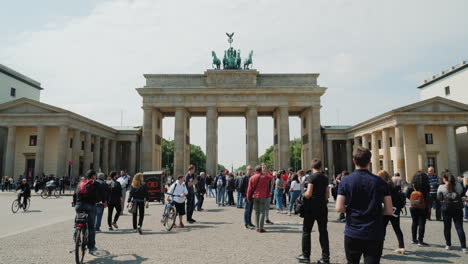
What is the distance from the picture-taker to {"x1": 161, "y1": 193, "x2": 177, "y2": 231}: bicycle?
10677mm

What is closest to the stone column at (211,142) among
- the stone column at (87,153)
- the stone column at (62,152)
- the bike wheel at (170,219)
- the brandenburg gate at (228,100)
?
the brandenburg gate at (228,100)

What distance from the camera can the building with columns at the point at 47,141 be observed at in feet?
121

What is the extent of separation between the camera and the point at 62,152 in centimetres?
3662

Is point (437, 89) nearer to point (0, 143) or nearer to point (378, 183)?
point (378, 183)

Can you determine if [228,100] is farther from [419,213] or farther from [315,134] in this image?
[419,213]

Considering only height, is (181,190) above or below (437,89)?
below

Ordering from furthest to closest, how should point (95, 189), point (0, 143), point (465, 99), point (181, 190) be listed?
point (465, 99) < point (0, 143) < point (181, 190) < point (95, 189)

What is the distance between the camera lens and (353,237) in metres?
3.87

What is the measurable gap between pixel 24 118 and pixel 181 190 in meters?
34.8

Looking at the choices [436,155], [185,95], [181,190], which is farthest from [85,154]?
[436,155]

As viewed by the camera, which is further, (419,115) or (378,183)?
(419,115)

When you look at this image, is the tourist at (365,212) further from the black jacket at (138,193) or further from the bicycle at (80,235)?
the black jacket at (138,193)

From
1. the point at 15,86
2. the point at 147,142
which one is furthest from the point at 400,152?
the point at 15,86

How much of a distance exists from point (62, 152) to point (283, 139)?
94.3 ft
